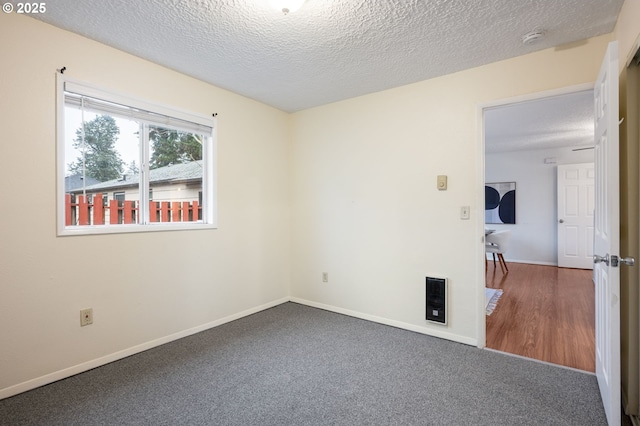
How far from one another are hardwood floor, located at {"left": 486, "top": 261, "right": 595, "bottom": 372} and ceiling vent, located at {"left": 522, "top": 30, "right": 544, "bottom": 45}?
2.37 m

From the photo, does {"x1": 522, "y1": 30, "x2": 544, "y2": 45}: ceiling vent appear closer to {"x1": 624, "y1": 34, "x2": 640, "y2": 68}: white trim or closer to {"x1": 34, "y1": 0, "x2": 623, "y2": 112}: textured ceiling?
{"x1": 34, "y1": 0, "x2": 623, "y2": 112}: textured ceiling

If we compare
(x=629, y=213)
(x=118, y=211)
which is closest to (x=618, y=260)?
(x=629, y=213)

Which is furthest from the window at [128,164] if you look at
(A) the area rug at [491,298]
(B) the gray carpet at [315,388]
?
(A) the area rug at [491,298]

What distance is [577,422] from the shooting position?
1681mm

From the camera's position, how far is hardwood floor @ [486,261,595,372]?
254 centimetres

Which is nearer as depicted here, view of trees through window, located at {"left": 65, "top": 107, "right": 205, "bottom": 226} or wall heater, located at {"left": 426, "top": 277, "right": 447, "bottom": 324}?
view of trees through window, located at {"left": 65, "top": 107, "right": 205, "bottom": 226}

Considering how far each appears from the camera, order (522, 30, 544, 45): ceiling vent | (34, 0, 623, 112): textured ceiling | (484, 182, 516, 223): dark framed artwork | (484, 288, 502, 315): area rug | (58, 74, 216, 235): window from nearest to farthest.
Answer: (34, 0, 623, 112): textured ceiling, (522, 30, 544, 45): ceiling vent, (58, 74, 216, 235): window, (484, 288, 502, 315): area rug, (484, 182, 516, 223): dark framed artwork

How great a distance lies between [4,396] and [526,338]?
12.7 ft

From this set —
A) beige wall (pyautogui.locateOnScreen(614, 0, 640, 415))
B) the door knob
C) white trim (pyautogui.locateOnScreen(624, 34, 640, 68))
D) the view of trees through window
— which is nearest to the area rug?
beige wall (pyautogui.locateOnScreen(614, 0, 640, 415))

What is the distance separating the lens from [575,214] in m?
5.95

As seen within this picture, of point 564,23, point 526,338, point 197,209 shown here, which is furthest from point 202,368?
point 564,23

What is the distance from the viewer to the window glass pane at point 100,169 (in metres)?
2.25

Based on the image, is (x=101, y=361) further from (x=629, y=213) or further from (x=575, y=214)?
(x=575, y=214)

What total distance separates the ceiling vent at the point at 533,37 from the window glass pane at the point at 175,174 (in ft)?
9.19
